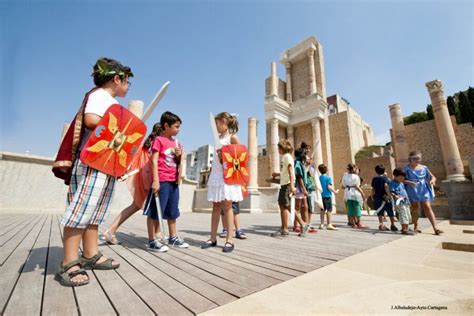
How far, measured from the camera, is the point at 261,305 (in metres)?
1.22

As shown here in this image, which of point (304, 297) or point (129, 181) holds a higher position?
point (129, 181)

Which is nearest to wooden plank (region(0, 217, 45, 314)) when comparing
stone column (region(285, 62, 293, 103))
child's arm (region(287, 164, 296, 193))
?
child's arm (region(287, 164, 296, 193))

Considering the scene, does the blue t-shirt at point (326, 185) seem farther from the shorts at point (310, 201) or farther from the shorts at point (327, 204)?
the shorts at point (310, 201)

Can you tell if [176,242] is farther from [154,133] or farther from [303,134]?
[303,134]

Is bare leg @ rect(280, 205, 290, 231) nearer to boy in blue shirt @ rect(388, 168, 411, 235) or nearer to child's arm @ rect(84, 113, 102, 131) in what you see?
boy in blue shirt @ rect(388, 168, 411, 235)

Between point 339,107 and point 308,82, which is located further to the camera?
point 339,107

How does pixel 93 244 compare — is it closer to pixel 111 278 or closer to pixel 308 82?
pixel 111 278

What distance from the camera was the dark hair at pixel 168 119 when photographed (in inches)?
121

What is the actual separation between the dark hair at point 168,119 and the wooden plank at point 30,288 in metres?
2.02

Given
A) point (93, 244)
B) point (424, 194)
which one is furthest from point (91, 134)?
point (424, 194)

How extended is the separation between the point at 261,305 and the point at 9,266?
2331 mm

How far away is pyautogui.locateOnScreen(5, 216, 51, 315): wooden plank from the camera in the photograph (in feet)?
3.88

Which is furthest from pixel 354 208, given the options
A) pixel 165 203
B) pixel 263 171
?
pixel 263 171

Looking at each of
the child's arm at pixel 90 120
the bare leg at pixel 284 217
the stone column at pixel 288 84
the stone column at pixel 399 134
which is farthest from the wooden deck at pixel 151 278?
the stone column at pixel 288 84
